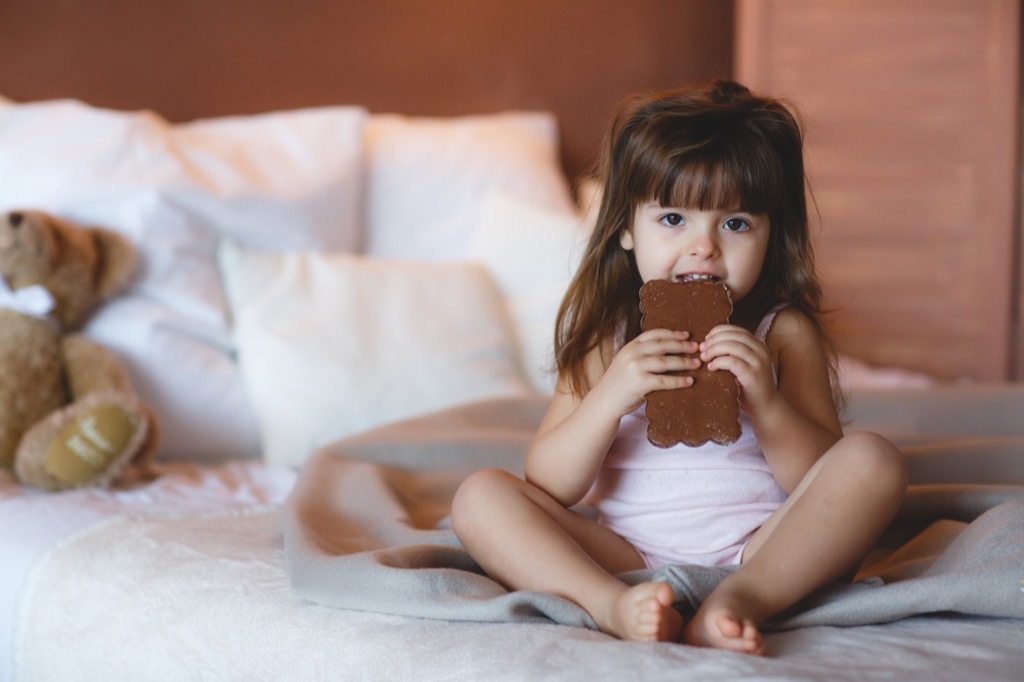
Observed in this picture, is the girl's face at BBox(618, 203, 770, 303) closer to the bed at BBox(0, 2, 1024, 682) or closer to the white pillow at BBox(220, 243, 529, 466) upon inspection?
the bed at BBox(0, 2, 1024, 682)

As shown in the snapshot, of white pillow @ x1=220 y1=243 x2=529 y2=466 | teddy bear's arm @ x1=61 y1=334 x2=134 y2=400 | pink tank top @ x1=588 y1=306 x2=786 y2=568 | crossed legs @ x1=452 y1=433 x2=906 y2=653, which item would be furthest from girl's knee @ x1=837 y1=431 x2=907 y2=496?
teddy bear's arm @ x1=61 y1=334 x2=134 y2=400

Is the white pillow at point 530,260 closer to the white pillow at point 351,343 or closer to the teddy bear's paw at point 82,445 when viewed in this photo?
the white pillow at point 351,343

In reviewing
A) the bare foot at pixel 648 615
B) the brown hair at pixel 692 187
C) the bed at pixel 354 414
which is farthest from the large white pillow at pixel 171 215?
the bare foot at pixel 648 615

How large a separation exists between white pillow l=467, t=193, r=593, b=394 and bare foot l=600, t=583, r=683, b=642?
1.23m

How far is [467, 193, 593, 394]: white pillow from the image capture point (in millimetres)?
2391

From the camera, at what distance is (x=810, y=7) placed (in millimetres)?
3436

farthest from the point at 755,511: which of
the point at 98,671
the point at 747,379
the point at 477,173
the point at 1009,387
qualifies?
the point at 477,173

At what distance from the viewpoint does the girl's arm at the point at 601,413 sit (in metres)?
1.27

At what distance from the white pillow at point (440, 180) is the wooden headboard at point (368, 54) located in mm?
181

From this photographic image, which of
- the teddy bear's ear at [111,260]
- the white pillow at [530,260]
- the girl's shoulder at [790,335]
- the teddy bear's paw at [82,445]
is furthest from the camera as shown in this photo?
the white pillow at [530,260]

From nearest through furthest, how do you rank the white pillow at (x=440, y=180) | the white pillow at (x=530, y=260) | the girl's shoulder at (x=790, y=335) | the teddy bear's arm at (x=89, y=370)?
1. the girl's shoulder at (x=790, y=335)
2. the teddy bear's arm at (x=89, y=370)
3. the white pillow at (x=530, y=260)
4. the white pillow at (x=440, y=180)

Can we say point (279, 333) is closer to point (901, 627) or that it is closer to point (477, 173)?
point (477, 173)

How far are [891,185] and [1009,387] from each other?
4.89 ft

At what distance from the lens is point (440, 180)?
271 centimetres
